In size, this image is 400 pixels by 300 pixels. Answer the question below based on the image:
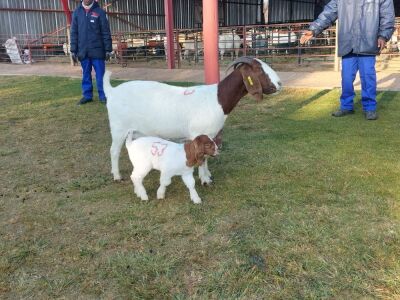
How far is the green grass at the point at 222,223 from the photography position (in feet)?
8.68

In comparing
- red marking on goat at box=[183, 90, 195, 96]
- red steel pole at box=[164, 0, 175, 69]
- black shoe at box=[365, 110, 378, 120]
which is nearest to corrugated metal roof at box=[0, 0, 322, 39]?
red steel pole at box=[164, 0, 175, 69]

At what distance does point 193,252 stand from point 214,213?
61 centimetres

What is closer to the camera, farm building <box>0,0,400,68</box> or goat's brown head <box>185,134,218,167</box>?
goat's brown head <box>185,134,218,167</box>

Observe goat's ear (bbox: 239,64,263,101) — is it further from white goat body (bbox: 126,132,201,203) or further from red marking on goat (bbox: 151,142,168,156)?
red marking on goat (bbox: 151,142,168,156)

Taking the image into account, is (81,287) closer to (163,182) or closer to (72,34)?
(163,182)

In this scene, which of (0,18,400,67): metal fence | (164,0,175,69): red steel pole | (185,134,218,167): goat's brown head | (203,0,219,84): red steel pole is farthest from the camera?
(0,18,400,67): metal fence

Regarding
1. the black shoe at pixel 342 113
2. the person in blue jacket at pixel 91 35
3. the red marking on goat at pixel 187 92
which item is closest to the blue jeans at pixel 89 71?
the person in blue jacket at pixel 91 35

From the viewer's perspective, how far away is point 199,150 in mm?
3559

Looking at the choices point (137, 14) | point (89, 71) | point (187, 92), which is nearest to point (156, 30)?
point (137, 14)

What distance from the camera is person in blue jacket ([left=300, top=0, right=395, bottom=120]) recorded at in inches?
239

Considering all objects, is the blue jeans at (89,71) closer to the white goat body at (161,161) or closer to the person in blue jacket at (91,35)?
the person in blue jacket at (91,35)

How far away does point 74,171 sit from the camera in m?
4.72

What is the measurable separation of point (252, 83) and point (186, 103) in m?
0.60

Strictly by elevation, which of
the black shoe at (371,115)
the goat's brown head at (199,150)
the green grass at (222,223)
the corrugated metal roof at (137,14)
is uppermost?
the corrugated metal roof at (137,14)
